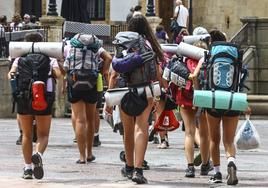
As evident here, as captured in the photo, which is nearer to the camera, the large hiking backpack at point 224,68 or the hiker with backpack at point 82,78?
the large hiking backpack at point 224,68

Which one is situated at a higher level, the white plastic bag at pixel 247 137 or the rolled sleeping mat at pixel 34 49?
the rolled sleeping mat at pixel 34 49

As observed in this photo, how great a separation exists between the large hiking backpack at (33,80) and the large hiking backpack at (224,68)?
1.98m

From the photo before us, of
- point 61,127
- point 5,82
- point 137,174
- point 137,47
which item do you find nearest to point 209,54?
point 137,47

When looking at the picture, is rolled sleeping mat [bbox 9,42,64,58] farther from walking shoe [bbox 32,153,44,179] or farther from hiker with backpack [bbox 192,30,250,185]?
hiker with backpack [bbox 192,30,250,185]

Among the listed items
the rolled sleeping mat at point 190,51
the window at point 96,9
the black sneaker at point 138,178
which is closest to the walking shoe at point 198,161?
the rolled sleeping mat at point 190,51

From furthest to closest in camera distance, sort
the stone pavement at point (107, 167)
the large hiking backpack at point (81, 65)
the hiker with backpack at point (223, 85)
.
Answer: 1. the large hiking backpack at point (81, 65)
2. the stone pavement at point (107, 167)
3. the hiker with backpack at point (223, 85)

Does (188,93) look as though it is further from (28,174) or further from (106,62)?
(28,174)

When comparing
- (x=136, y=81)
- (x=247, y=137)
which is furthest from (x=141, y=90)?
(x=247, y=137)

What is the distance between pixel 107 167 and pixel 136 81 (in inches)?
88.8

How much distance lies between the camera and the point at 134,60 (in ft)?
38.9

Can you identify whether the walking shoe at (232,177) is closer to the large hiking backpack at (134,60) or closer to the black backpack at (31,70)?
the large hiking backpack at (134,60)

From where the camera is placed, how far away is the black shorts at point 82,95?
1399 cm

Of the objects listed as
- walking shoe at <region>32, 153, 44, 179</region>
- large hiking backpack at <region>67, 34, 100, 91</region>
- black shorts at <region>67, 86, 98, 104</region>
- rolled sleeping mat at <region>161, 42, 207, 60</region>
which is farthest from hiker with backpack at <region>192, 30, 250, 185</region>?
black shorts at <region>67, 86, 98, 104</region>

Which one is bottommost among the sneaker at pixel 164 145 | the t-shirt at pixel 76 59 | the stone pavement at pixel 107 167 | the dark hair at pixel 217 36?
the sneaker at pixel 164 145
